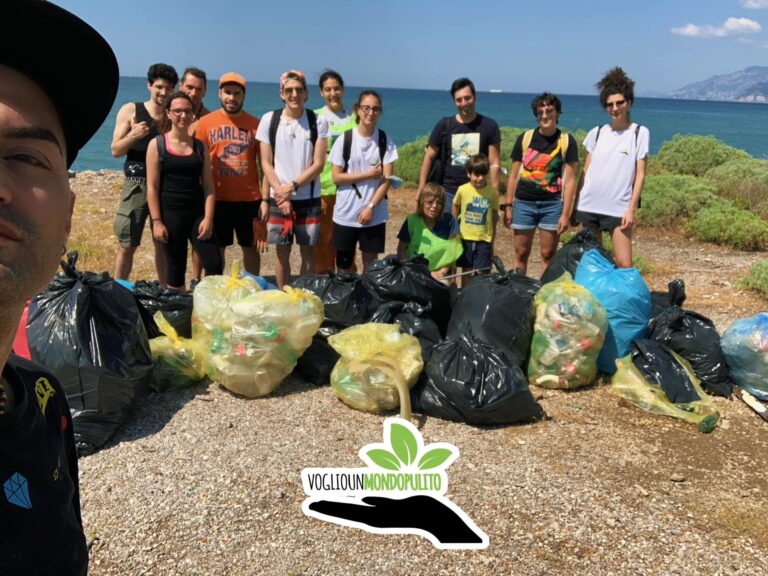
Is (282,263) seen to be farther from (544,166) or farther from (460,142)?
(544,166)

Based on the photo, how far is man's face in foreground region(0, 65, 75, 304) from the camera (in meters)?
0.83

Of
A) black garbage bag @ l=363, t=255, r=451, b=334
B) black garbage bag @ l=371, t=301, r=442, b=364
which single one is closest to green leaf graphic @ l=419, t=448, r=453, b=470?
black garbage bag @ l=371, t=301, r=442, b=364

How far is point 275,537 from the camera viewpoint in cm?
268

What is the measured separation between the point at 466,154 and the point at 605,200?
123 cm

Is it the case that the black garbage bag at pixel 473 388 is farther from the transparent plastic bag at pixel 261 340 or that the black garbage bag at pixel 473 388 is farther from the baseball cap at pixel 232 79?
the baseball cap at pixel 232 79

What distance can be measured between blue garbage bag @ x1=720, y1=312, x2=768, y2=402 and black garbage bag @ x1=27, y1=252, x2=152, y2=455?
377 cm

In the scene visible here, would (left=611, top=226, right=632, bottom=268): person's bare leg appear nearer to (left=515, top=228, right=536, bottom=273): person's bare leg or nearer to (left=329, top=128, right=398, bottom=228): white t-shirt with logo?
(left=515, top=228, right=536, bottom=273): person's bare leg

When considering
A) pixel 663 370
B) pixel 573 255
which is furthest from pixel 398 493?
A: pixel 573 255

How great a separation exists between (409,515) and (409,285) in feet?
6.22

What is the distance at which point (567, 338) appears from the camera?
4109 mm

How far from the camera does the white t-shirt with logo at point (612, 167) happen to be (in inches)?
197

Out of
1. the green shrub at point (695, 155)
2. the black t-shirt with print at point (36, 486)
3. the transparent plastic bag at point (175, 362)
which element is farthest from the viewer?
the green shrub at point (695, 155)

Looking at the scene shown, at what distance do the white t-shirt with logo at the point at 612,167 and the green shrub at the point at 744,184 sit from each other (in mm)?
6530

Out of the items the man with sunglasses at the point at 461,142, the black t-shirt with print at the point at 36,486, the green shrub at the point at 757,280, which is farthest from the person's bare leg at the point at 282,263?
the green shrub at the point at 757,280
